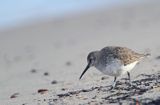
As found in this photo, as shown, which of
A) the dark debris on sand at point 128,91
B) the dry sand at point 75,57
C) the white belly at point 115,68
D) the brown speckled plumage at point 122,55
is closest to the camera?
the dark debris on sand at point 128,91

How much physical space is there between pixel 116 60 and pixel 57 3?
48.6 ft

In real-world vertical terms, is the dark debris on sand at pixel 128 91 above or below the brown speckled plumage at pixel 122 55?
below

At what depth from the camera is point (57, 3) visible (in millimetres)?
24297

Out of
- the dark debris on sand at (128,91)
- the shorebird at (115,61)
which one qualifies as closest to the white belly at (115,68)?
the shorebird at (115,61)

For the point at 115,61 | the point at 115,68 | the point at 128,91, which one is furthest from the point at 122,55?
the point at 128,91

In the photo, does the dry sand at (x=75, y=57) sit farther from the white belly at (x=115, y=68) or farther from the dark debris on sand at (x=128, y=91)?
the white belly at (x=115, y=68)

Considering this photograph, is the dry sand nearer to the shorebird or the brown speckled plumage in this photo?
the shorebird

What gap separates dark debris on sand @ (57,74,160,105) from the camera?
8.42 meters

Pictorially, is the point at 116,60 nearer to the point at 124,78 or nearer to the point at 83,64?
the point at 124,78

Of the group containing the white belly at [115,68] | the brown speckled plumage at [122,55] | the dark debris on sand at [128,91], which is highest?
the brown speckled plumage at [122,55]

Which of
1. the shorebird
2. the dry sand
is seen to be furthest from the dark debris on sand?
the shorebird

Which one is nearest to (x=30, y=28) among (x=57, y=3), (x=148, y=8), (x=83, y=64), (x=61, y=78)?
(x=57, y=3)

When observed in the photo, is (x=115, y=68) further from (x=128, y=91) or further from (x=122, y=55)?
(x=128, y=91)

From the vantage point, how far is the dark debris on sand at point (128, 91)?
27.6ft
